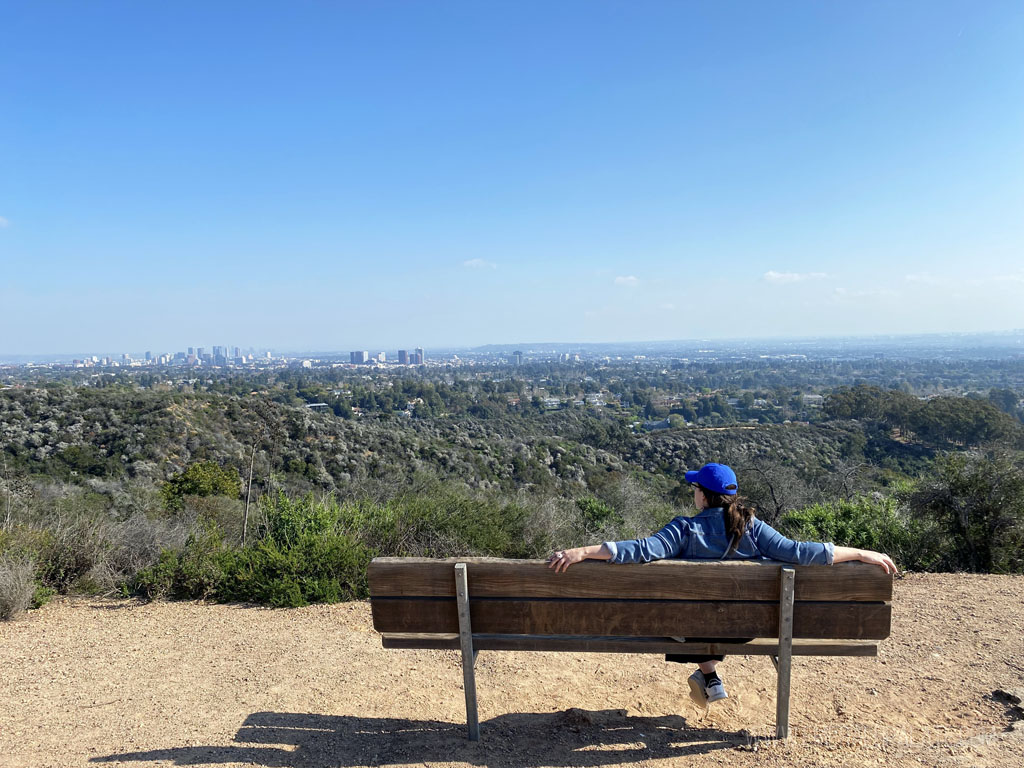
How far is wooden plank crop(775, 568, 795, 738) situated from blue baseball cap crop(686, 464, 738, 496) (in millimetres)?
375

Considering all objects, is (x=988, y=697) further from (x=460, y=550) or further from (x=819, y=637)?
(x=460, y=550)

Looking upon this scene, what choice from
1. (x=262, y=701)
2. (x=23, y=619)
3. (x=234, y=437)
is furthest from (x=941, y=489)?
(x=234, y=437)

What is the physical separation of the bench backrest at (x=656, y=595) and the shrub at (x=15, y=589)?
3.76 meters

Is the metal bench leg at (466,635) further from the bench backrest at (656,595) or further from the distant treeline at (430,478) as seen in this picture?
the distant treeline at (430,478)

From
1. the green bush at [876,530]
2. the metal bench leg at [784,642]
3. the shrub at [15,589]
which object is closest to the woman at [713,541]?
the metal bench leg at [784,642]

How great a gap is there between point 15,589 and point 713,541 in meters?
5.07

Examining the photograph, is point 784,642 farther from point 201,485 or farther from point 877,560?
point 201,485

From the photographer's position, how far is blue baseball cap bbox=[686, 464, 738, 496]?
254 cm

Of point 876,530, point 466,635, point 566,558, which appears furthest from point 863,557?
point 876,530

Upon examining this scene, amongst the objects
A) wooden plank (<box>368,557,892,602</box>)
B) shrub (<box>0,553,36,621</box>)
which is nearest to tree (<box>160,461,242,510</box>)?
shrub (<box>0,553,36,621</box>)

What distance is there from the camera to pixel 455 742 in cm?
274

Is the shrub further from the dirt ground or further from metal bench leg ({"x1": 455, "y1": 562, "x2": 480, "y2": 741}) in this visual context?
metal bench leg ({"x1": 455, "y1": 562, "x2": 480, "y2": 741})

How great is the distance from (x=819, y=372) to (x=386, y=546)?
124397 millimetres

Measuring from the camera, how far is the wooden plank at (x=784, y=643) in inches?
92.9
